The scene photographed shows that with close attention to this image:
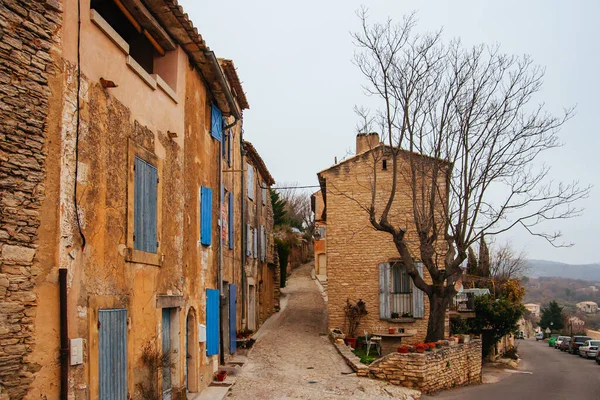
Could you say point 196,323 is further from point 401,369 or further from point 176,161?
point 401,369

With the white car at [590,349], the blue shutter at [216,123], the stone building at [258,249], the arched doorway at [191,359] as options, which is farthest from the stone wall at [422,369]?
the white car at [590,349]

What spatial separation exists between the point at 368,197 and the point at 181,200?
11.9m

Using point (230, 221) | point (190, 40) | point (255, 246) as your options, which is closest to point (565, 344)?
point (255, 246)

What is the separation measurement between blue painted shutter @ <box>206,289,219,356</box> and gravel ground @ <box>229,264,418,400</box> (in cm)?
95

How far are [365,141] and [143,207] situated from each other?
55.3 ft

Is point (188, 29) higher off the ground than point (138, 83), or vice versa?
point (188, 29)

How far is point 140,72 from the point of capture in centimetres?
891

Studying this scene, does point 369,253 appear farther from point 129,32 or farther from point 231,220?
point 129,32

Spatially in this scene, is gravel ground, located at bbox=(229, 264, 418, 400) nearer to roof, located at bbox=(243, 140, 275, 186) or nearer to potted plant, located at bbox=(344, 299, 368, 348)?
potted plant, located at bbox=(344, 299, 368, 348)

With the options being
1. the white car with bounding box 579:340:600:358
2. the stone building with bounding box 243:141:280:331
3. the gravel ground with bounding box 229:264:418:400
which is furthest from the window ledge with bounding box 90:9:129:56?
the white car with bounding box 579:340:600:358

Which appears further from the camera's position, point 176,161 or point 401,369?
point 401,369

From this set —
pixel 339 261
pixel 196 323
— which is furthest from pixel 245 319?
pixel 196 323

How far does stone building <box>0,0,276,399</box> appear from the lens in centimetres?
601

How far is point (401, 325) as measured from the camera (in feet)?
69.9
